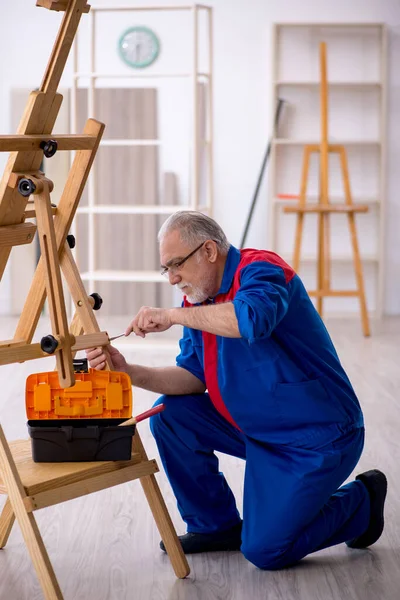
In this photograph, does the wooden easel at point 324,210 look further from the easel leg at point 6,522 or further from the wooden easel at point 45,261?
the wooden easel at point 45,261

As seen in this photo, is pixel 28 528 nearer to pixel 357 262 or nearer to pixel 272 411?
pixel 272 411

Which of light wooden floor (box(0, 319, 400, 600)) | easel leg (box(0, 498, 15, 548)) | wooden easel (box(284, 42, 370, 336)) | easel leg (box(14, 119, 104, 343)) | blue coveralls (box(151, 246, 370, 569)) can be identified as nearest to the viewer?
easel leg (box(14, 119, 104, 343))

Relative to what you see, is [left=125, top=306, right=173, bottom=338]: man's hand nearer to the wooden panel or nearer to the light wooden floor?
the wooden panel

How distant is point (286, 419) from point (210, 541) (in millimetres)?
469

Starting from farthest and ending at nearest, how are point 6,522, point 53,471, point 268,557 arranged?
point 6,522, point 268,557, point 53,471

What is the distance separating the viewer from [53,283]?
2141mm

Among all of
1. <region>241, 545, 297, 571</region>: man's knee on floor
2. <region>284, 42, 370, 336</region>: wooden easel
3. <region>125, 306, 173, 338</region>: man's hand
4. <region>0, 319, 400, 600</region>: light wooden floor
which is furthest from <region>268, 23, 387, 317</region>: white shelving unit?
<region>125, 306, 173, 338</region>: man's hand

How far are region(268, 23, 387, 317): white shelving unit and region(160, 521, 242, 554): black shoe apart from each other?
500 centimetres

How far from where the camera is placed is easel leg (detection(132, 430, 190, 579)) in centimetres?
247

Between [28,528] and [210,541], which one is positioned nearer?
[28,528]

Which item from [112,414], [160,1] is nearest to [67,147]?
[112,414]

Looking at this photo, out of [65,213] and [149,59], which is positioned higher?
[149,59]

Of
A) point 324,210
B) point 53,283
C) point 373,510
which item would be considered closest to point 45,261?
point 53,283

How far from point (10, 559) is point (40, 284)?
0.87 meters
